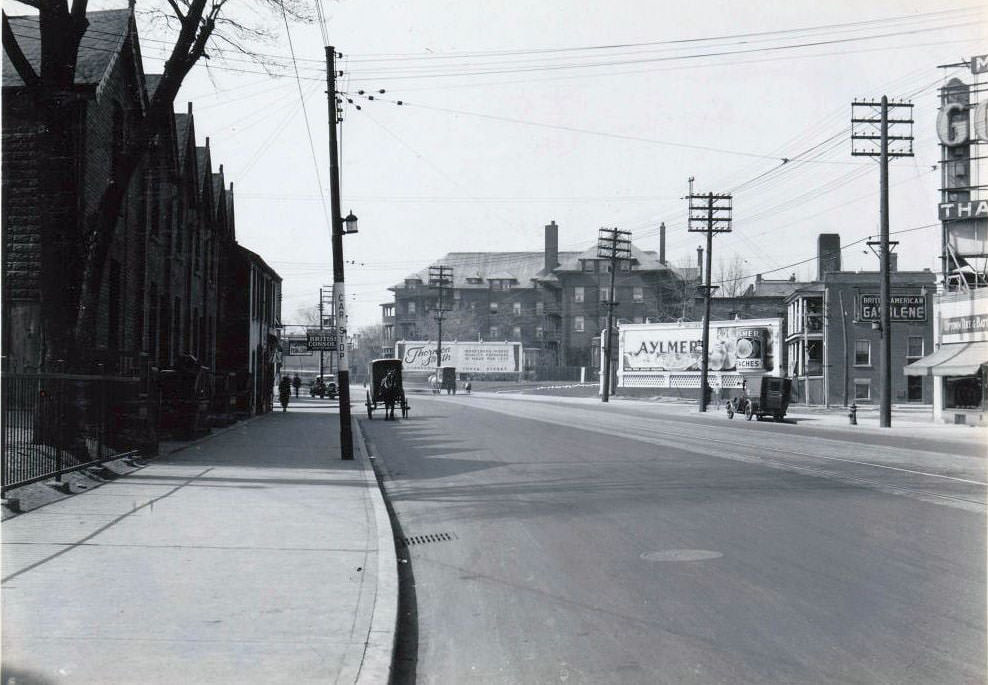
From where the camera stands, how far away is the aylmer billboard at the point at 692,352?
7225 cm

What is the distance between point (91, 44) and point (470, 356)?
3343 inches

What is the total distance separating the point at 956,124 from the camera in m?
40.0

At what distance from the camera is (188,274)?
3181 centimetres

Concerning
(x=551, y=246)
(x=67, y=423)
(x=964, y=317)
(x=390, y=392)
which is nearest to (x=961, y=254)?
(x=964, y=317)

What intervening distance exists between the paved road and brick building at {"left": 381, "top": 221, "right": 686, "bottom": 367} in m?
91.8

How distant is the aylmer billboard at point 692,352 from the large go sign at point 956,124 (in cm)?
3158

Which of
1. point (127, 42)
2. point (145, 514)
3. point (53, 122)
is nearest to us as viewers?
point (145, 514)

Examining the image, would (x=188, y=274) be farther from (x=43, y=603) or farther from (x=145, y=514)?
(x=43, y=603)

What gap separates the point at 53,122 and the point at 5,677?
41.4ft

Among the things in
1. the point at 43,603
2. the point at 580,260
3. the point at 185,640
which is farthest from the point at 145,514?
the point at 580,260

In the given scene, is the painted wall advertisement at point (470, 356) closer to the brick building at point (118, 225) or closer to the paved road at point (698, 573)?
the brick building at point (118, 225)

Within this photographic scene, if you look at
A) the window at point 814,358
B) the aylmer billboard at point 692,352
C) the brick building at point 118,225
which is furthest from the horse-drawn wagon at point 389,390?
the window at point 814,358

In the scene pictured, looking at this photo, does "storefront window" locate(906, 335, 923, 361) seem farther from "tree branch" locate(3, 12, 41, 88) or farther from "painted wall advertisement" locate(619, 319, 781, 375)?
"tree branch" locate(3, 12, 41, 88)

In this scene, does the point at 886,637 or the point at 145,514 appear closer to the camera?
the point at 886,637
